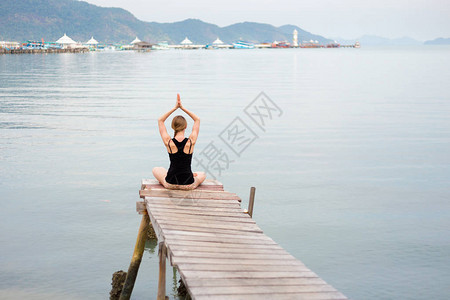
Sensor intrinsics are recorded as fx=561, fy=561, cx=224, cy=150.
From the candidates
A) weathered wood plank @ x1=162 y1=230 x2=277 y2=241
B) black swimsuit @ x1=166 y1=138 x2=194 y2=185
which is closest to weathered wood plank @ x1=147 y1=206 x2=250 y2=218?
weathered wood plank @ x1=162 y1=230 x2=277 y2=241

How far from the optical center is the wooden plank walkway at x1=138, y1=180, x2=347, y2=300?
231 inches

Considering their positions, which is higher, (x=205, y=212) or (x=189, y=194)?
(x=189, y=194)

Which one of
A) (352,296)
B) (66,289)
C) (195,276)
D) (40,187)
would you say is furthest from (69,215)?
(195,276)

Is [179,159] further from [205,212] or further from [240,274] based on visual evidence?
[240,274]

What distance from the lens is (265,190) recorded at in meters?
15.2

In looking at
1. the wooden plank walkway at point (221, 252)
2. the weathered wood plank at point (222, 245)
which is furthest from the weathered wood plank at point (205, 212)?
the weathered wood plank at point (222, 245)

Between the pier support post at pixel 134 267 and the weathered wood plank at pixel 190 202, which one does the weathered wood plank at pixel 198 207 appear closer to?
the weathered wood plank at pixel 190 202

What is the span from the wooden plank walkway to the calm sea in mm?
1766

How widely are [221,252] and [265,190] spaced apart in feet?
27.4

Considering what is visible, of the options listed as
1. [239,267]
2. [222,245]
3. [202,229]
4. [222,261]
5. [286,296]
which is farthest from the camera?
[202,229]

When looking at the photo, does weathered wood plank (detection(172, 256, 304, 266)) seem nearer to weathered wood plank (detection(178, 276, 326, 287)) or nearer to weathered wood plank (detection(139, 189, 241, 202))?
weathered wood plank (detection(178, 276, 326, 287))

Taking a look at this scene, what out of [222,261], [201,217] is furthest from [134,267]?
[222,261]

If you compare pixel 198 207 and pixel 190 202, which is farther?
pixel 190 202

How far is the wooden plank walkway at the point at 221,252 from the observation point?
586 cm
